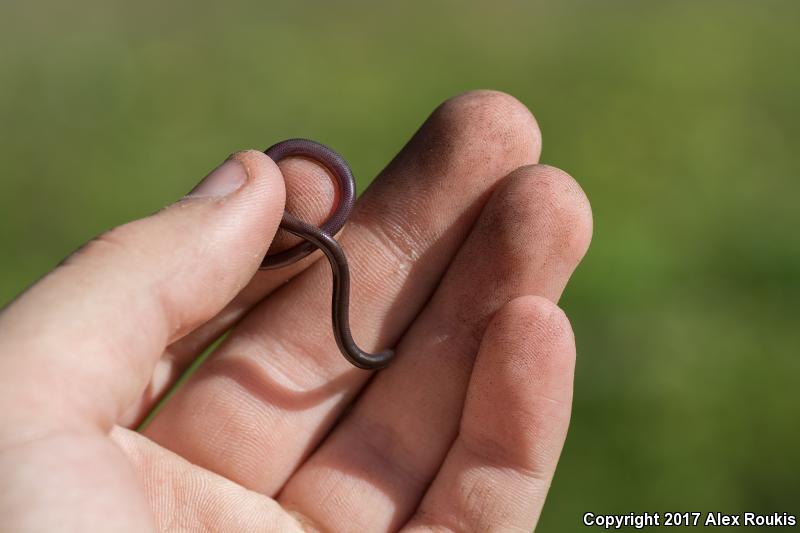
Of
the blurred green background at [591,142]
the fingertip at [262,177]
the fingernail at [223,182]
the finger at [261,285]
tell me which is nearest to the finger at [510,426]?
the finger at [261,285]

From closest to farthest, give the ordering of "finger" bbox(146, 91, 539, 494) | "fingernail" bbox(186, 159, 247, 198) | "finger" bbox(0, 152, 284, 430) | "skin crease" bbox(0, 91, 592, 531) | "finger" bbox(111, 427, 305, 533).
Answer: "finger" bbox(0, 152, 284, 430) → "skin crease" bbox(0, 91, 592, 531) → "fingernail" bbox(186, 159, 247, 198) → "finger" bbox(111, 427, 305, 533) → "finger" bbox(146, 91, 539, 494)

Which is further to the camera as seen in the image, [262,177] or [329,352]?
[329,352]

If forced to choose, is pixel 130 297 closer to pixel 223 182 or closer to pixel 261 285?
pixel 223 182

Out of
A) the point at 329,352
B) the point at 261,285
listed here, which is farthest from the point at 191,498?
the point at 261,285

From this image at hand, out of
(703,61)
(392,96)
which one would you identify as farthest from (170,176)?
(703,61)

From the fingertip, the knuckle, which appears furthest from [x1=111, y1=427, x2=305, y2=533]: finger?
the knuckle

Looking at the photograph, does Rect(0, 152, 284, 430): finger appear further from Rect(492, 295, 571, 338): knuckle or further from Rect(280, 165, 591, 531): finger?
Rect(492, 295, 571, 338): knuckle
